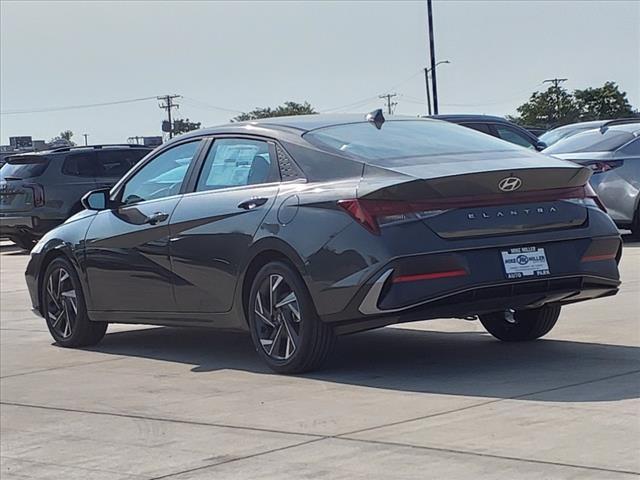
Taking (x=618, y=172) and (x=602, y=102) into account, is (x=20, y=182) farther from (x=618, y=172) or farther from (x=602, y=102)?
(x=602, y=102)

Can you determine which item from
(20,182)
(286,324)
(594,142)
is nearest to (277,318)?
(286,324)

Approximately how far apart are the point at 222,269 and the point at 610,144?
28.1 ft

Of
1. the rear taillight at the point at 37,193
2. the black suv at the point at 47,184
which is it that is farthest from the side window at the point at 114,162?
the rear taillight at the point at 37,193

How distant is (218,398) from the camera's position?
7.31m

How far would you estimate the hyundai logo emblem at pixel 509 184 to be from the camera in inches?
279

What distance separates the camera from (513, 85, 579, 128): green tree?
52969 mm

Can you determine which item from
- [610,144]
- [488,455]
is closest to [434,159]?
[488,455]

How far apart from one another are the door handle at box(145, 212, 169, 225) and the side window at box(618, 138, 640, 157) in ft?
26.4

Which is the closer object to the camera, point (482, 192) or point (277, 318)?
point (482, 192)

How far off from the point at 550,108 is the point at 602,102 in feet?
16.2

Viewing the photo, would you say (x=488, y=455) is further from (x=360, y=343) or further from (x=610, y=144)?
(x=610, y=144)

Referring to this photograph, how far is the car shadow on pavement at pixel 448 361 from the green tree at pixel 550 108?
43.0 metres

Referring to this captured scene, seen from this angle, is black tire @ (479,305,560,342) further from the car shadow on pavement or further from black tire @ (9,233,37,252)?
black tire @ (9,233,37,252)

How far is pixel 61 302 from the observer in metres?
9.66
